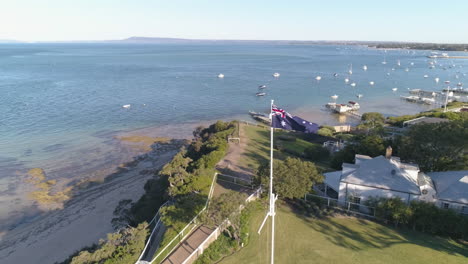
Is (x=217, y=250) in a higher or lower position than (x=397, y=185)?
lower

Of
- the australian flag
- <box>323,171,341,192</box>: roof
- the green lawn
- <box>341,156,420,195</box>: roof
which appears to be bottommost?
the green lawn

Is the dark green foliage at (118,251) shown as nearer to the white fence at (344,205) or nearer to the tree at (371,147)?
the white fence at (344,205)

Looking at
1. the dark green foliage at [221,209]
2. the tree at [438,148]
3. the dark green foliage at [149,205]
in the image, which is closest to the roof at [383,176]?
the tree at [438,148]

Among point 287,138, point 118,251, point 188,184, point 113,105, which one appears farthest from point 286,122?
point 113,105

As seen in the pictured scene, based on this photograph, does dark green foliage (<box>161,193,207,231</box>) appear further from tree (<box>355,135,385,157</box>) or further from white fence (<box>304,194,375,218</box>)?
tree (<box>355,135,385,157</box>)

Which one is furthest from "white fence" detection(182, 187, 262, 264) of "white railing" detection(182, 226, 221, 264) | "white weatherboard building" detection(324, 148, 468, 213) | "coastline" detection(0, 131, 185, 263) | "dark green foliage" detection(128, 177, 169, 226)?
"coastline" detection(0, 131, 185, 263)

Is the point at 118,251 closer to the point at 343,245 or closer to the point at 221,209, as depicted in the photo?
the point at 221,209
